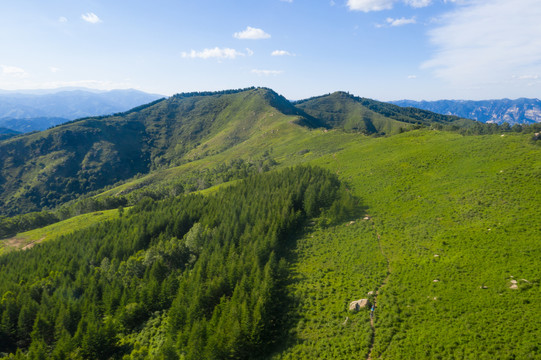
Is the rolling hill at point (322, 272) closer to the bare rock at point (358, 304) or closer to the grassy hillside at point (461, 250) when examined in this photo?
the grassy hillside at point (461, 250)

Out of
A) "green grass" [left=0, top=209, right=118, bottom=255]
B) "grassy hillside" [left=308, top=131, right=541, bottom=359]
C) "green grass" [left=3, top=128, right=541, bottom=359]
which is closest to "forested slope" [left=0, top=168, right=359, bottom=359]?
"green grass" [left=3, top=128, right=541, bottom=359]

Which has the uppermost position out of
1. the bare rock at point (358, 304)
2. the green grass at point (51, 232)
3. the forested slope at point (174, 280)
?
the bare rock at point (358, 304)

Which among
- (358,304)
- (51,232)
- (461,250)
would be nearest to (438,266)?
(461,250)

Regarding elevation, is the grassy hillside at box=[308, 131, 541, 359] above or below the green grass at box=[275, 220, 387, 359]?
above

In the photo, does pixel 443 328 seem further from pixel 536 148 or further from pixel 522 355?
pixel 536 148

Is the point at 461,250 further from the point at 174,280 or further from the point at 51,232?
the point at 51,232

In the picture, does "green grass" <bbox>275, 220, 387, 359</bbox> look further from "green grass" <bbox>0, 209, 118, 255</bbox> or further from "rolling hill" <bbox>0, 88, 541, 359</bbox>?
"green grass" <bbox>0, 209, 118, 255</bbox>

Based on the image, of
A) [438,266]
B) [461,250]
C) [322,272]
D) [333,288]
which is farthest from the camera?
[322,272]

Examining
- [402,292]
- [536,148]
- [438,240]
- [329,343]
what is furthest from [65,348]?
[536,148]

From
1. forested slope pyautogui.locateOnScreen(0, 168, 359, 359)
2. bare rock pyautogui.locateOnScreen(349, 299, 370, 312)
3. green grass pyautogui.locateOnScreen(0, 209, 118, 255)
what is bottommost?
green grass pyautogui.locateOnScreen(0, 209, 118, 255)

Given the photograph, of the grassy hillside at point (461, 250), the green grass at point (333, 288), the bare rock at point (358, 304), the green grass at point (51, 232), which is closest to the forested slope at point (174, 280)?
the green grass at point (333, 288)

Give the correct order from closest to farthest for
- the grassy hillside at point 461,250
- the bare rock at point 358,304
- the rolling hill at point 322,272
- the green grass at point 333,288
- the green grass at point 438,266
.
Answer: the grassy hillside at point 461,250
the green grass at point 438,266
the rolling hill at point 322,272
the green grass at point 333,288
the bare rock at point 358,304

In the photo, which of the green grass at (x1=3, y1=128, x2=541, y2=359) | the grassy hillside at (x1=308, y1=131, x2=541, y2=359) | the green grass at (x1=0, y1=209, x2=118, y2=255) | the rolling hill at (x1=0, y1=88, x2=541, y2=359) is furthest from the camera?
the green grass at (x1=0, y1=209, x2=118, y2=255)

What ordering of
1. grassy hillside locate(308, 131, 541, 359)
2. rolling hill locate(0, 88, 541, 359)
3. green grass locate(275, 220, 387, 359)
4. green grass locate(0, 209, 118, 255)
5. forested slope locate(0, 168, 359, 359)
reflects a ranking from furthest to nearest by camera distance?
green grass locate(0, 209, 118, 255), forested slope locate(0, 168, 359, 359), green grass locate(275, 220, 387, 359), rolling hill locate(0, 88, 541, 359), grassy hillside locate(308, 131, 541, 359)
